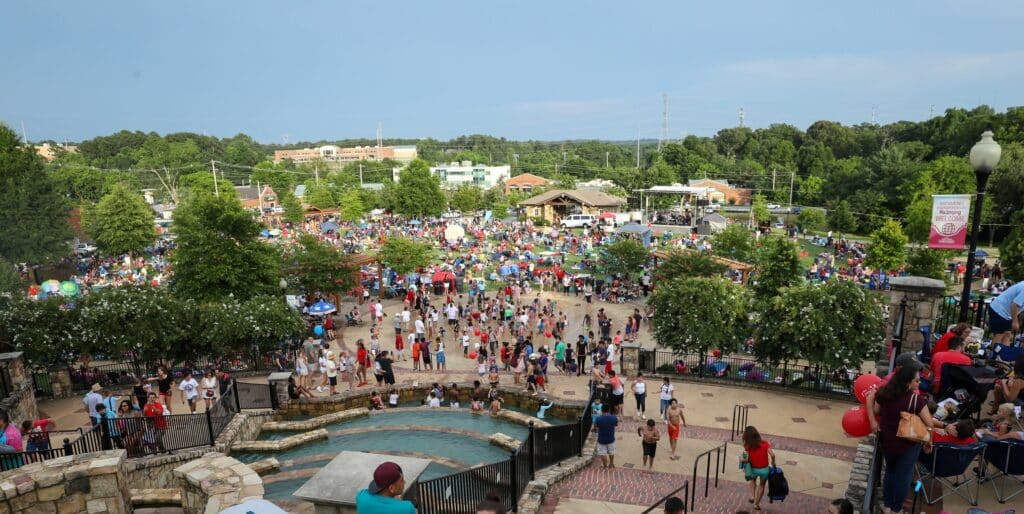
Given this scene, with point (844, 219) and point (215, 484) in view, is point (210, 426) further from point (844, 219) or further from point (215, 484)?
point (844, 219)

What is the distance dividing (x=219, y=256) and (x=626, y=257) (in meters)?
19.1

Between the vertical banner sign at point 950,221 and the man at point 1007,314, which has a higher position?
the vertical banner sign at point 950,221

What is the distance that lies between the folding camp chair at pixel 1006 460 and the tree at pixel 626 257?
2419 centimetres

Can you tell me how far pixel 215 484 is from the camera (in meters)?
7.20

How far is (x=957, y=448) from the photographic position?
18.0ft

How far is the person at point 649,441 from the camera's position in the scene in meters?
9.15

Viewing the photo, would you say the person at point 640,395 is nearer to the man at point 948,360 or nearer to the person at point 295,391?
the man at point 948,360

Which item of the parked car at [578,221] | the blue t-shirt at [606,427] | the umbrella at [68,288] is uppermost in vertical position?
the blue t-shirt at [606,427]

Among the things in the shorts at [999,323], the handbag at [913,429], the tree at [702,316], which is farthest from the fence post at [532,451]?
the shorts at [999,323]

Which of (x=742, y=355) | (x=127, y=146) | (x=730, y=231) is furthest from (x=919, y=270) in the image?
(x=127, y=146)

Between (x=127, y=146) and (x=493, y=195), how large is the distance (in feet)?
355

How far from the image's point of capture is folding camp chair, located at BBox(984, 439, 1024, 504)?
224 inches

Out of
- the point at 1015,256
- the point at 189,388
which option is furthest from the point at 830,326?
the point at 1015,256

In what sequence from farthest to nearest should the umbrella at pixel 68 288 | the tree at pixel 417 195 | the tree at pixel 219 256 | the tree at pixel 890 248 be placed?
the tree at pixel 417 195
the tree at pixel 890 248
the umbrella at pixel 68 288
the tree at pixel 219 256
